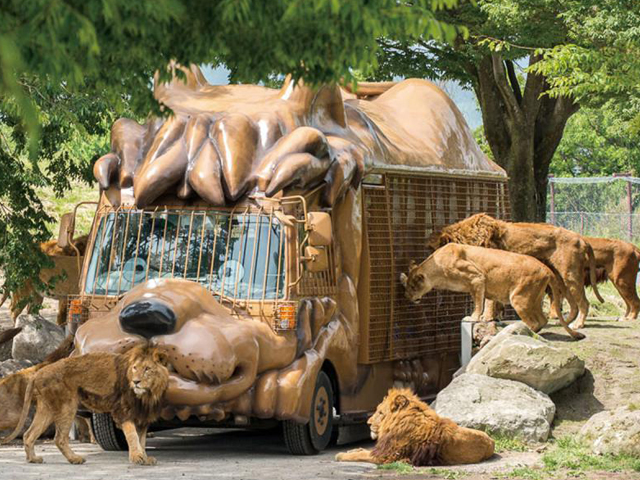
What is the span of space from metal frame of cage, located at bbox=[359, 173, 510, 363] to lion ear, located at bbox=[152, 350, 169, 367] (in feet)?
10.5

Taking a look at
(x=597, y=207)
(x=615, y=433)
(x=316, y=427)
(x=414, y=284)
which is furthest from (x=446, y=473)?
(x=597, y=207)

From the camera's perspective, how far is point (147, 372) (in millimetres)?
11461

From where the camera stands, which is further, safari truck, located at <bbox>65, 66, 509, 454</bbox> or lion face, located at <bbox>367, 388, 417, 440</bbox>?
lion face, located at <bbox>367, 388, 417, 440</bbox>

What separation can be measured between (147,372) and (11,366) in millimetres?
5520

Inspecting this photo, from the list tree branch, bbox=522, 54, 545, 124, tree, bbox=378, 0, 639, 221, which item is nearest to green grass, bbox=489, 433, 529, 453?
tree, bbox=378, 0, 639, 221

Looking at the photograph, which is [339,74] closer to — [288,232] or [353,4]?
[353,4]

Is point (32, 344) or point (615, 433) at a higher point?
point (32, 344)

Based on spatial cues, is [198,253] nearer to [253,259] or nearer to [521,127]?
[253,259]

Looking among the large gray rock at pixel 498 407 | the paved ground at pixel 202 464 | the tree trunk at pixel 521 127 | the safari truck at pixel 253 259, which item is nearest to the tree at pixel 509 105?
the tree trunk at pixel 521 127

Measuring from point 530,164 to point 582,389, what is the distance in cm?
1339

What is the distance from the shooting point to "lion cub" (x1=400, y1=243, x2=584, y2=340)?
49.8ft

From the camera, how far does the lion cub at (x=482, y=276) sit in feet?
49.8

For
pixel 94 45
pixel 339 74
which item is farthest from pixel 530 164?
pixel 94 45

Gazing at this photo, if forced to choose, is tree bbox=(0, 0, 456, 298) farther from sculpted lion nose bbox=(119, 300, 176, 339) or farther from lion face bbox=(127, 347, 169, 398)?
lion face bbox=(127, 347, 169, 398)
